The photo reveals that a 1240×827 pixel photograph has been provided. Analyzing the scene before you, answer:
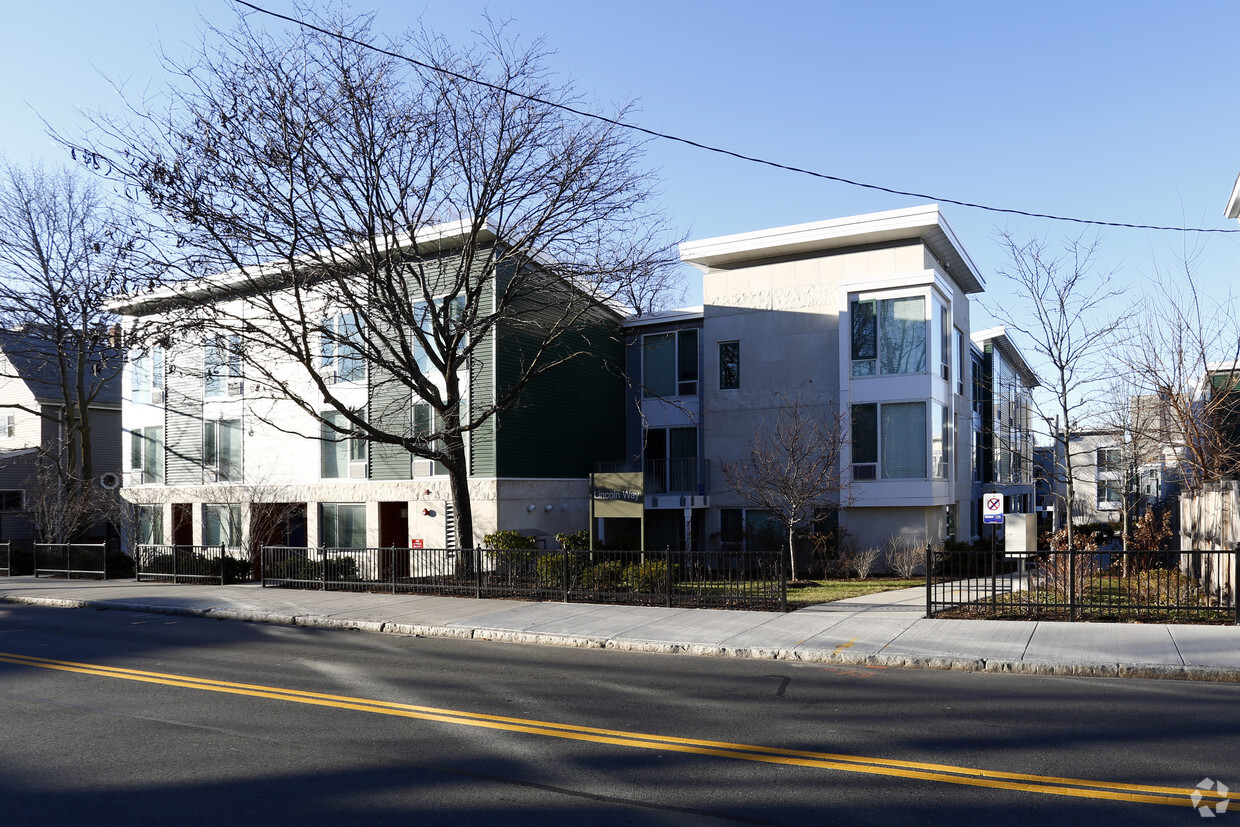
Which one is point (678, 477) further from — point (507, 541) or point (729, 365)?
point (507, 541)

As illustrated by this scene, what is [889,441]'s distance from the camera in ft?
84.3

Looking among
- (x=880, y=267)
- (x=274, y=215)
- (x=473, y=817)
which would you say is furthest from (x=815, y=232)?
(x=473, y=817)

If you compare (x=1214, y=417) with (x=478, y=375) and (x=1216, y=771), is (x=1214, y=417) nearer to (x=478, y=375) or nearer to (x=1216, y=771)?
(x=1216, y=771)

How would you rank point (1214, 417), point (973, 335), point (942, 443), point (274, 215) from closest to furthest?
point (274, 215) → point (1214, 417) → point (942, 443) → point (973, 335)

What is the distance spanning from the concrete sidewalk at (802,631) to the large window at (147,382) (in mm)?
16105

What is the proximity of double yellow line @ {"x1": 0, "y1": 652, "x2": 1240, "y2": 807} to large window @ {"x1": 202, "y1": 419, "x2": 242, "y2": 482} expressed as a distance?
2333cm

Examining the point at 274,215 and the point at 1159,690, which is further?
the point at 274,215

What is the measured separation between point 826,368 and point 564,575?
43.8ft

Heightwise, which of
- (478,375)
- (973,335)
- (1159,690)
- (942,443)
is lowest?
(1159,690)

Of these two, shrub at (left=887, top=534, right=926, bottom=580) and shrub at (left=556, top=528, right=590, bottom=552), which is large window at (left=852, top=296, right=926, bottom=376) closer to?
shrub at (left=887, top=534, right=926, bottom=580)

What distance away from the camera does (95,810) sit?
18.9 feet

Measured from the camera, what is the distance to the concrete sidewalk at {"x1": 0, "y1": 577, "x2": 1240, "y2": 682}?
1058cm

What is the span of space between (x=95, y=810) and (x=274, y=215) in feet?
46.1

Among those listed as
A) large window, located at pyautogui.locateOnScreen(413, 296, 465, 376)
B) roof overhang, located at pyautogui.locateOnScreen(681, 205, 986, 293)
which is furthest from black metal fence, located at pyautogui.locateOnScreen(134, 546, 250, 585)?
roof overhang, located at pyautogui.locateOnScreen(681, 205, 986, 293)
